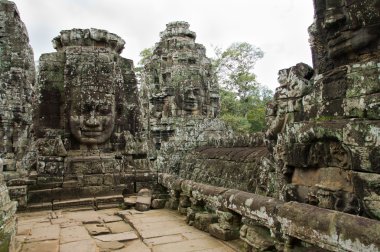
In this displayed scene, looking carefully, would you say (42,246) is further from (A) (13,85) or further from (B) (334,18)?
(A) (13,85)

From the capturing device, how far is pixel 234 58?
29.3 metres

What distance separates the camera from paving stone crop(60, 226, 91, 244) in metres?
4.26

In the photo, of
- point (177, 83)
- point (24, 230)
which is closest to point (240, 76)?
point (177, 83)

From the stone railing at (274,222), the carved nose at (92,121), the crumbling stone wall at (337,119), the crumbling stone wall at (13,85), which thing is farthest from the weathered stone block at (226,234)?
the crumbling stone wall at (13,85)

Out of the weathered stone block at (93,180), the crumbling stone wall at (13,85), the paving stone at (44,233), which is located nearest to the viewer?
the paving stone at (44,233)

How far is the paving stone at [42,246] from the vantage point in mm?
3787

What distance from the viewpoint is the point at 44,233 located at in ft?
15.0

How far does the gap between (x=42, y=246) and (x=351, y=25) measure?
4.08 m

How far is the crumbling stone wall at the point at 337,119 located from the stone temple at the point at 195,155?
1cm

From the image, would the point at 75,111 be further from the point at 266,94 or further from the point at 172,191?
the point at 266,94

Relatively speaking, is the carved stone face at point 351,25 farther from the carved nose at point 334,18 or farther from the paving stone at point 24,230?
the paving stone at point 24,230

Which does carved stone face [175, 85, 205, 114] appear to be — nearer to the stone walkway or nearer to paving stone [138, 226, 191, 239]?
the stone walkway

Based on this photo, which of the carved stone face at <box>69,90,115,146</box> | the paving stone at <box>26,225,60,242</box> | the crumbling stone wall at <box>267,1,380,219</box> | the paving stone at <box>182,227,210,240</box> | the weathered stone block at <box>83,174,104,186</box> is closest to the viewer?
the crumbling stone wall at <box>267,1,380,219</box>

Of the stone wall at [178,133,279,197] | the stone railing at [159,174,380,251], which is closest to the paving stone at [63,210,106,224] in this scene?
the stone railing at [159,174,380,251]
